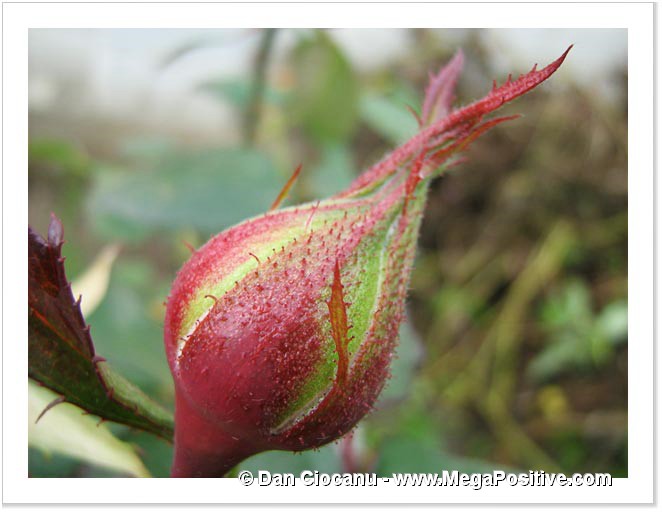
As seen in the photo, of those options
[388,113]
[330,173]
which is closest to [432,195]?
[388,113]

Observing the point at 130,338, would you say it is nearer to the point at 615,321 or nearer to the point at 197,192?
the point at 197,192

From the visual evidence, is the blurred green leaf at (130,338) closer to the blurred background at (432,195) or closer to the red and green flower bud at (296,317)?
the blurred background at (432,195)

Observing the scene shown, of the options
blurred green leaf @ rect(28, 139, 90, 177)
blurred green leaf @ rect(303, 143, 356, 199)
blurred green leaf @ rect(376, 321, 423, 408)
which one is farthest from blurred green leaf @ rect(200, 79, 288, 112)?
blurred green leaf @ rect(376, 321, 423, 408)

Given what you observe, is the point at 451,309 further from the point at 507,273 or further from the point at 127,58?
the point at 127,58

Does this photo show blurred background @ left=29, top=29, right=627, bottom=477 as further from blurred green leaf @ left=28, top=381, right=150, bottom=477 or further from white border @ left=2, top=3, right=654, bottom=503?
blurred green leaf @ left=28, top=381, right=150, bottom=477
